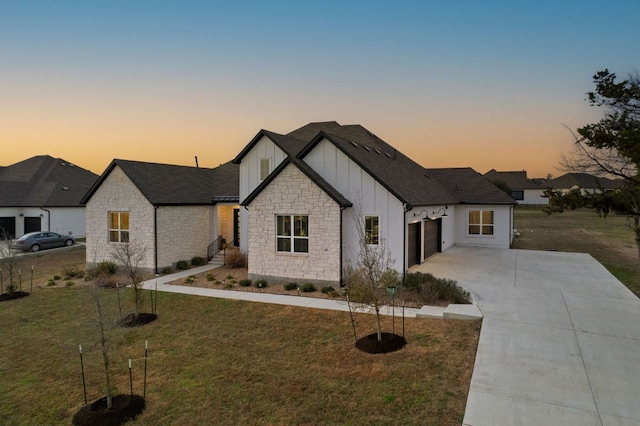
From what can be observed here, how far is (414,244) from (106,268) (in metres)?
15.5

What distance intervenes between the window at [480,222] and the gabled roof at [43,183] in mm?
35001

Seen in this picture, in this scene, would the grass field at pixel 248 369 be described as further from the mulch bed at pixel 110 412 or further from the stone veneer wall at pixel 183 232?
the stone veneer wall at pixel 183 232

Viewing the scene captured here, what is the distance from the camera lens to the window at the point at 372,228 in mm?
15228

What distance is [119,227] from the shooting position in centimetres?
1914

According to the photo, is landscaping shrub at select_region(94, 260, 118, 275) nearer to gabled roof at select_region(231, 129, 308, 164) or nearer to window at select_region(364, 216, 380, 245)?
gabled roof at select_region(231, 129, 308, 164)

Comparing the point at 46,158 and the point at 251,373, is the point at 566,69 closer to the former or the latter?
the point at 251,373

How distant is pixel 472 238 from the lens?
2539 cm

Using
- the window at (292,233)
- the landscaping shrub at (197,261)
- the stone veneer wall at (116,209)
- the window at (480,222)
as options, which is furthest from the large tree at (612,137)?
the stone veneer wall at (116,209)

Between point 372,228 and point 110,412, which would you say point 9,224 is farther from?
point 110,412

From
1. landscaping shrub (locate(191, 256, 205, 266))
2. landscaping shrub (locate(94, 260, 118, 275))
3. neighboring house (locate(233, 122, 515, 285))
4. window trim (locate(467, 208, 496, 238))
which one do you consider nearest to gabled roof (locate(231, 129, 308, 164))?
neighboring house (locate(233, 122, 515, 285))

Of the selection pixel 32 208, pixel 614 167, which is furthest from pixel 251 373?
pixel 32 208

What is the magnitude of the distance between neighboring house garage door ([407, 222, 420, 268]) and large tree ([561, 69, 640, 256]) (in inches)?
293

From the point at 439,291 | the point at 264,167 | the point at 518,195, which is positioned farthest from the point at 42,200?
the point at 518,195

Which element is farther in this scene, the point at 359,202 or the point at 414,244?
the point at 414,244
